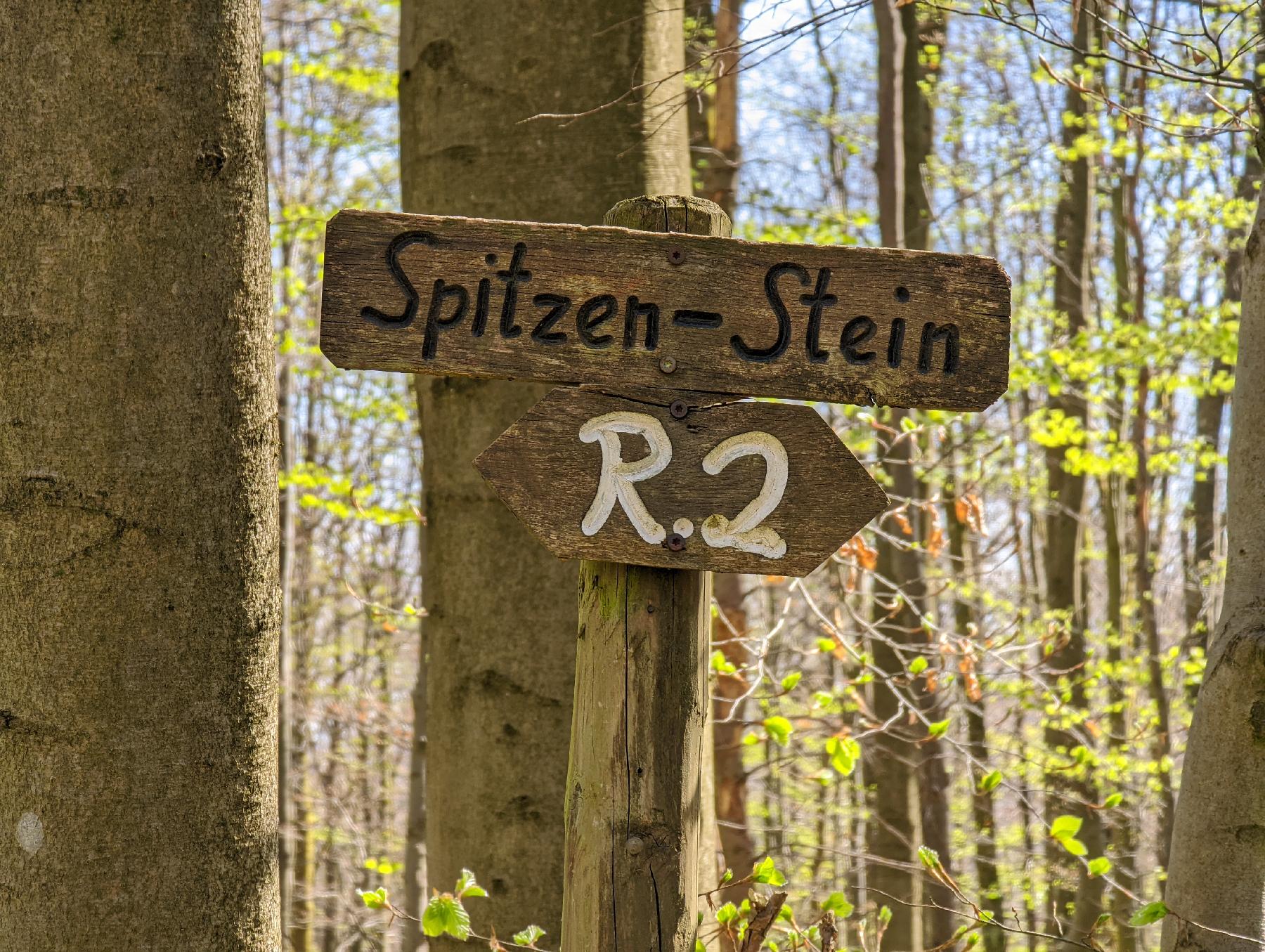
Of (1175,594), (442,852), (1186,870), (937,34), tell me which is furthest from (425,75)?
(1175,594)

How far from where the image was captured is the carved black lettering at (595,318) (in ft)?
5.39

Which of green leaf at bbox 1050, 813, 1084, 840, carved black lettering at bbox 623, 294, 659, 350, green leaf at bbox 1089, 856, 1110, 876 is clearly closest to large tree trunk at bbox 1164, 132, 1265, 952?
green leaf at bbox 1050, 813, 1084, 840

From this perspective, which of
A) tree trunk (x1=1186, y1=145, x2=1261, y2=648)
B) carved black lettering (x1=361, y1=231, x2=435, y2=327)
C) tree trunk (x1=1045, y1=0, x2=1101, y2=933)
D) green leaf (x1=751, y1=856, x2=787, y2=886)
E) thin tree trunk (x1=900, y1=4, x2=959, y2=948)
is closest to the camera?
carved black lettering (x1=361, y1=231, x2=435, y2=327)

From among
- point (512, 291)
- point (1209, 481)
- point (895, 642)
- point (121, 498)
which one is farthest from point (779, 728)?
point (1209, 481)

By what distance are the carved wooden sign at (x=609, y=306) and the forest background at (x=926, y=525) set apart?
121cm

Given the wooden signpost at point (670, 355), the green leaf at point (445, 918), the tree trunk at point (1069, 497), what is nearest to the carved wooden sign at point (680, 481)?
the wooden signpost at point (670, 355)

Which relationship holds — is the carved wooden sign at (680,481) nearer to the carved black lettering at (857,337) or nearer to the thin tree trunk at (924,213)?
the carved black lettering at (857,337)

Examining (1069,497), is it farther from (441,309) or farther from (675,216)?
(441,309)

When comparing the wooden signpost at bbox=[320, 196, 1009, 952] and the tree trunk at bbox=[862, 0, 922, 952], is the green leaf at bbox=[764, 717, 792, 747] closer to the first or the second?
the wooden signpost at bbox=[320, 196, 1009, 952]

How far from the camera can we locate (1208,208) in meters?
7.80

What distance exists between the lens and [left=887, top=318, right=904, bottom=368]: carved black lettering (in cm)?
167

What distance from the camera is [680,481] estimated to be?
5.38 feet

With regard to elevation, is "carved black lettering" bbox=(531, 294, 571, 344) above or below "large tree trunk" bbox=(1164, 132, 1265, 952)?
above

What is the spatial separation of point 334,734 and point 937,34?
429 inches
